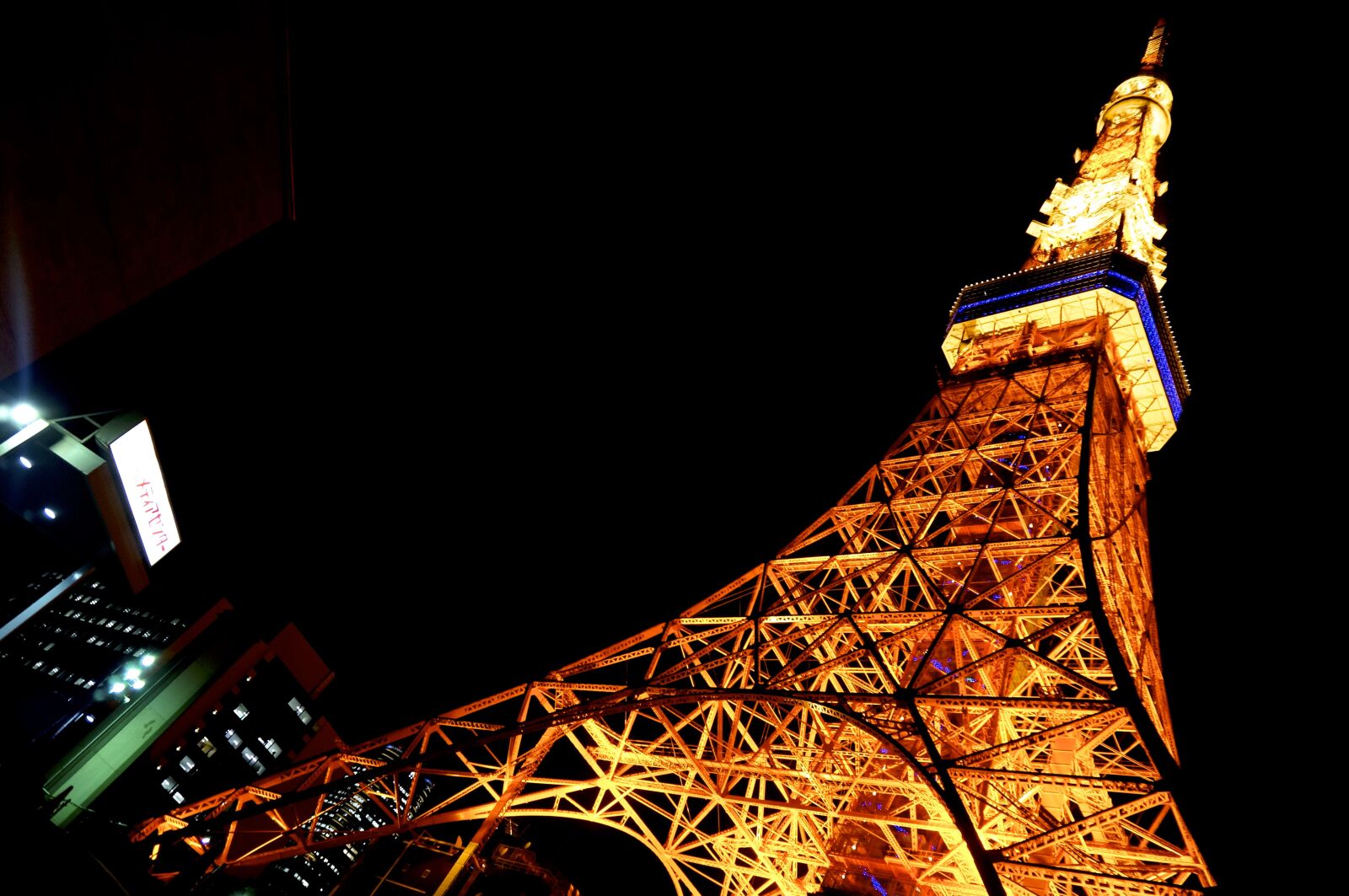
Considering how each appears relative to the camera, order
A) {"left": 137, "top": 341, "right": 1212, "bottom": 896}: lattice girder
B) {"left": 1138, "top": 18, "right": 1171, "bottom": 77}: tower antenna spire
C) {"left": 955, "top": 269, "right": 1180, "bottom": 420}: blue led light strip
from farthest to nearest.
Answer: {"left": 1138, "top": 18, "right": 1171, "bottom": 77}: tower antenna spire < {"left": 955, "top": 269, "right": 1180, "bottom": 420}: blue led light strip < {"left": 137, "top": 341, "right": 1212, "bottom": 896}: lattice girder

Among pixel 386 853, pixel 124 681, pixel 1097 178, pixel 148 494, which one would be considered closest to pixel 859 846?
pixel 148 494

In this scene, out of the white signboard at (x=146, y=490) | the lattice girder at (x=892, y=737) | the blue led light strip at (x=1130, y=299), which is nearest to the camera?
the lattice girder at (x=892, y=737)

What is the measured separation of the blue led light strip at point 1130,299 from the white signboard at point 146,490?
79.4 feet

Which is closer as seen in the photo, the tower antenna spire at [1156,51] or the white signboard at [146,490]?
the white signboard at [146,490]

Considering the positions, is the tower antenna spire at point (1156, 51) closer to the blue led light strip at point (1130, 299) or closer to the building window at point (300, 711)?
the blue led light strip at point (1130, 299)

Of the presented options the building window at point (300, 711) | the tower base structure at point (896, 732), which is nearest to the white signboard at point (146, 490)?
the tower base structure at point (896, 732)

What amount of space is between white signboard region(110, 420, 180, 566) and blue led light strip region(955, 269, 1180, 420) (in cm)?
2419

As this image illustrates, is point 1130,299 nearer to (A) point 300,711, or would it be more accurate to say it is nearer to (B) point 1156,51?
(B) point 1156,51

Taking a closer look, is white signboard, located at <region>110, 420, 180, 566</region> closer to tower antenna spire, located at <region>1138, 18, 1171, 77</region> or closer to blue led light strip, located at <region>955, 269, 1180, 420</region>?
blue led light strip, located at <region>955, 269, 1180, 420</region>

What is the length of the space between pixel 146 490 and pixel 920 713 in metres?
14.8

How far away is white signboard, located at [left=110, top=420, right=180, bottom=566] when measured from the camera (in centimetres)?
1351

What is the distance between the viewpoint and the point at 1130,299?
22.8 meters

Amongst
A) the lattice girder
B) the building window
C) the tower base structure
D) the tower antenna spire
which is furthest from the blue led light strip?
the building window

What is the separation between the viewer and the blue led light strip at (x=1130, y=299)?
22.9 m
